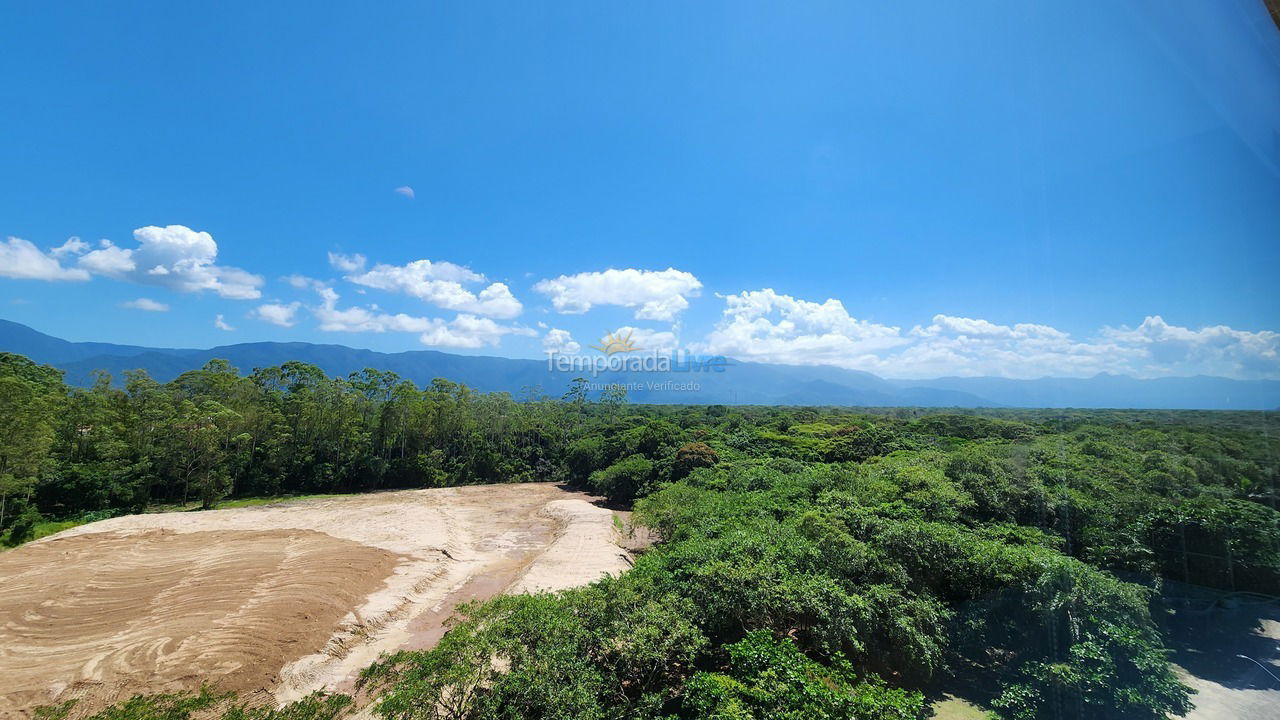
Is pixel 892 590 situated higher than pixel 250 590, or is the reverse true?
pixel 892 590

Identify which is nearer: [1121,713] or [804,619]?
[1121,713]

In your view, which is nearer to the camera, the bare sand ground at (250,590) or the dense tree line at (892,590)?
the dense tree line at (892,590)

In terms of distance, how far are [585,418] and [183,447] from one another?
3980 centimetres

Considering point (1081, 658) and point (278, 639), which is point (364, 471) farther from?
point (1081, 658)

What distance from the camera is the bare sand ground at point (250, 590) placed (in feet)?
37.9

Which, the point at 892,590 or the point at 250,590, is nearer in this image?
the point at 892,590

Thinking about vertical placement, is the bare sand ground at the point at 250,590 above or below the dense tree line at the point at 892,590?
below

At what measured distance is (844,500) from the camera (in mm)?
13773

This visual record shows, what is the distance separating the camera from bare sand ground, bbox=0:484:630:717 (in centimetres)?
1155

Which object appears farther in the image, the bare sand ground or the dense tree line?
the bare sand ground

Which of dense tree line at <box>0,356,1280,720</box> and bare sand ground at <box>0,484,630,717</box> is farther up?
dense tree line at <box>0,356,1280,720</box>

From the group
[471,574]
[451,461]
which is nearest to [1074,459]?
[471,574]

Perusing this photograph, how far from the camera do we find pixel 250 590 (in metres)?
15.6

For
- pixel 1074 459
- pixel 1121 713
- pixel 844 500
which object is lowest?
pixel 1121 713
